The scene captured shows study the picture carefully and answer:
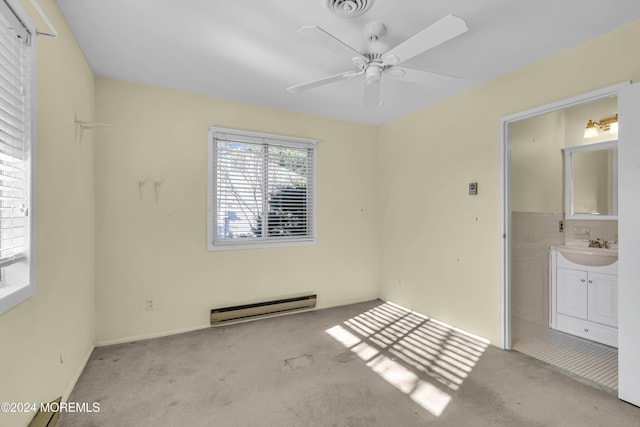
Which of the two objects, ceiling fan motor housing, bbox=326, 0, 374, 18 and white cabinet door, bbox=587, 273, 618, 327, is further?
white cabinet door, bbox=587, 273, 618, 327

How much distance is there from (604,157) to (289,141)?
353 centimetres

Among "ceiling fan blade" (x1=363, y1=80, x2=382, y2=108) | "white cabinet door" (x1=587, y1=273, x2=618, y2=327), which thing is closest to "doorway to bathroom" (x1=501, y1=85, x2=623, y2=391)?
"white cabinet door" (x1=587, y1=273, x2=618, y2=327)

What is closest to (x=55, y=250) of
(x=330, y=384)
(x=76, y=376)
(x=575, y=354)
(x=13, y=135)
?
(x=13, y=135)

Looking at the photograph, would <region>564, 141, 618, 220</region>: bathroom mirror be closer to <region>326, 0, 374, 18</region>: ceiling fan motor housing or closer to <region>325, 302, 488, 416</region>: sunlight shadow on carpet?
<region>325, 302, 488, 416</region>: sunlight shadow on carpet

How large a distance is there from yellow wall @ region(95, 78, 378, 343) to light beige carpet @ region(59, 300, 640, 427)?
0.36 metres

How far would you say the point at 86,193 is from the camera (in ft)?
8.30

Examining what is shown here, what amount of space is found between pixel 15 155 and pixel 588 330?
469 cm

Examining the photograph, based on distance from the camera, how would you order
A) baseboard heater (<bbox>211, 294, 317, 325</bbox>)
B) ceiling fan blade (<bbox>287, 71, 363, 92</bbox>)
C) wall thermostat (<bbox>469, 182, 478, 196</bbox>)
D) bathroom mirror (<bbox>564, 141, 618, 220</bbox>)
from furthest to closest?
baseboard heater (<bbox>211, 294, 317, 325</bbox>), bathroom mirror (<bbox>564, 141, 618, 220</bbox>), wall thermostat (<bbox>469, 182, 478, 196</bbox>), ceiling fan blade (<bbox>287, 71, 363, 92</bbox>)

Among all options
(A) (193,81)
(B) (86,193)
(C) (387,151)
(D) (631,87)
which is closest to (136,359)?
(B) (86,193)

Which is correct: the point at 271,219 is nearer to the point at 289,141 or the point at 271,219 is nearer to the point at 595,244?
the point at 289,141

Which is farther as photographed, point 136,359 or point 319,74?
point 319,74

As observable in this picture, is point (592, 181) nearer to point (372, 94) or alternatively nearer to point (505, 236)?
point (505, 236)

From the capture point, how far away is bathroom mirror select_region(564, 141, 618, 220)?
317 centimetres

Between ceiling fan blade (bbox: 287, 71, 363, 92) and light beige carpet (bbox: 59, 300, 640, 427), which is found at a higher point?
ceiling fan blade (bbox: 287, 71, 363, 92)
